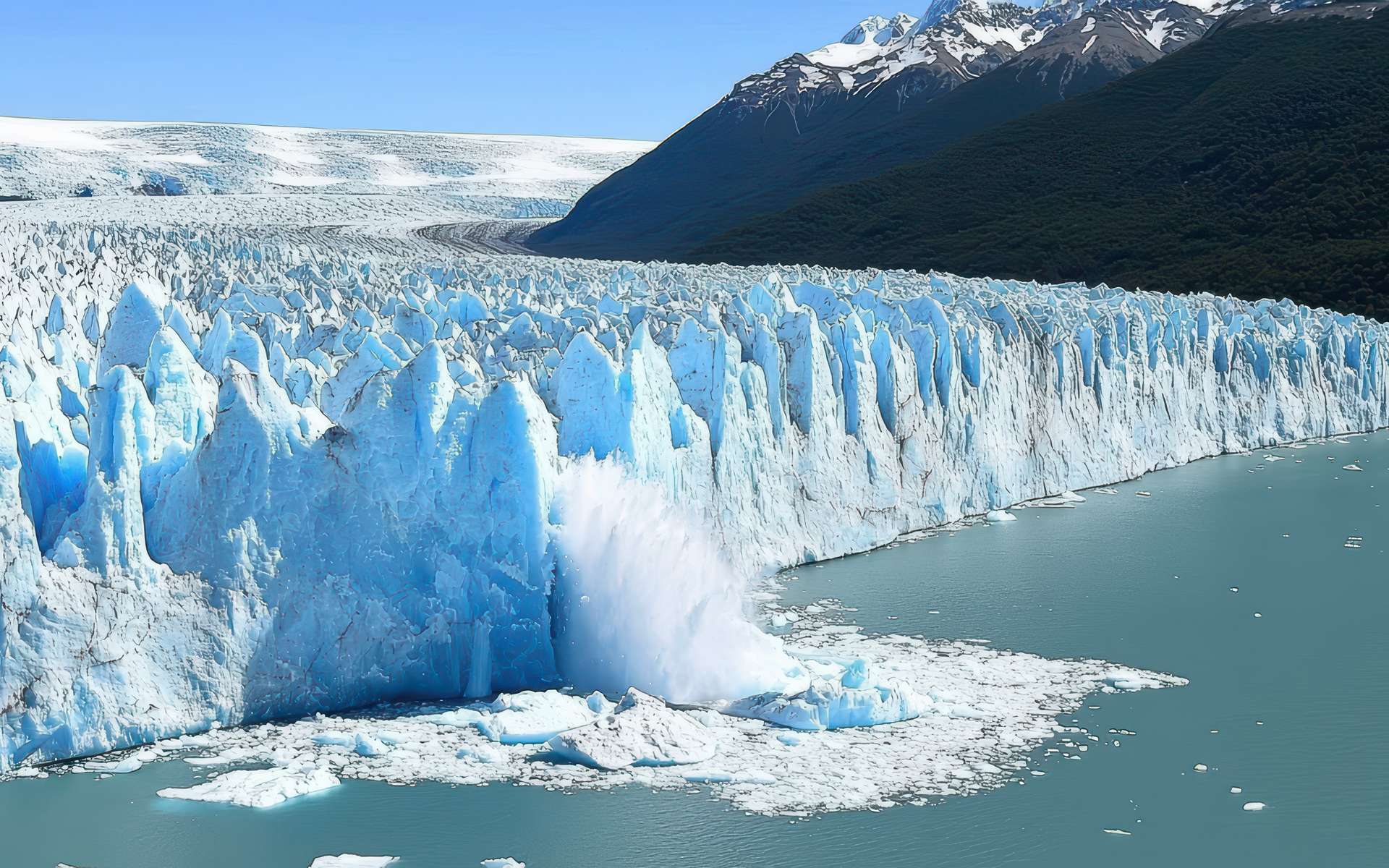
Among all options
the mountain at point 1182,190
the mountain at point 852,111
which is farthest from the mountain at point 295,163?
the mountain at point 1182,190

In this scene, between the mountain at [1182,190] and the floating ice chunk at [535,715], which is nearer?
the floating ice chunk at [535,715]

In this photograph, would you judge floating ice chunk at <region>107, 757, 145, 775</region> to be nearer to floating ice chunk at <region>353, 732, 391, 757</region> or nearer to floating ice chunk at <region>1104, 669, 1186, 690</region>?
floating ice chunk at <region>353, 732, 391, 757</region>

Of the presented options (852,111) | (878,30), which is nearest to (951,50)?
(852,111)

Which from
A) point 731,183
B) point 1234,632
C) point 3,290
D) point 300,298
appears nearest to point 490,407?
point 1234,632

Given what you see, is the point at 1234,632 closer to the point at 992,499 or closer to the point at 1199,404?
the point at 992,499

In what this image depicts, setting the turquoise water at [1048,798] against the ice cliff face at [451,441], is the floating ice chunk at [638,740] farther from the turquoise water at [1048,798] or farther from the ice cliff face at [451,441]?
the ice cliff face at [451,441]

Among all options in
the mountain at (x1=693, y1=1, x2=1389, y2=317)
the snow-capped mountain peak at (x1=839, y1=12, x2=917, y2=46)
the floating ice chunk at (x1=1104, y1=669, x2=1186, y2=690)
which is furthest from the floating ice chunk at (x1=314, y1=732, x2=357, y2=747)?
the snow-capped mountain peak at (x1=839, y1=12, x2=917, y2=46)
